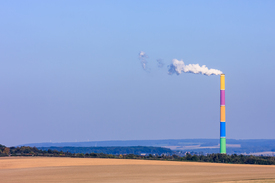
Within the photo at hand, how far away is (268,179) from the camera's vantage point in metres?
30.8

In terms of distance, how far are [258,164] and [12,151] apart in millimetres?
37350

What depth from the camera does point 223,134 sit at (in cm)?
6775

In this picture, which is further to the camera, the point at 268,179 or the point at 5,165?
the point at 5,165

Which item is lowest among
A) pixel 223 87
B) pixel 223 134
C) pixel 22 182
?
pixel 22 182

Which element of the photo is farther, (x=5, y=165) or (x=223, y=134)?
(x=223, y=134)

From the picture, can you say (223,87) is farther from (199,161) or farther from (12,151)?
(12,151)

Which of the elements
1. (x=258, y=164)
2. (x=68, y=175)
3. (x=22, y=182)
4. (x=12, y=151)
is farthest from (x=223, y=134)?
(x=22, y=182)

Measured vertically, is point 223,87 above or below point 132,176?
above

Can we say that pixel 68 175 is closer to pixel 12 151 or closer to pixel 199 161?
pixel 199 161

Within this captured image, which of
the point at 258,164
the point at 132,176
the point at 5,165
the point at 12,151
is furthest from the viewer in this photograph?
the point at 12,151

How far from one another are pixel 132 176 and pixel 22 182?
351 inches

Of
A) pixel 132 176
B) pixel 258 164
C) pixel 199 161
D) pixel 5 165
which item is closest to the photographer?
pixel 132 176

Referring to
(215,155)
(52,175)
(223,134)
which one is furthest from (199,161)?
(52,175)

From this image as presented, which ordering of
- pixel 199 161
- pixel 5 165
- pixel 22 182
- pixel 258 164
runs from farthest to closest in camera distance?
1. pixel 199 161
2. pixel 258 164
3. pixel 5 165
4. pixel 22 182
